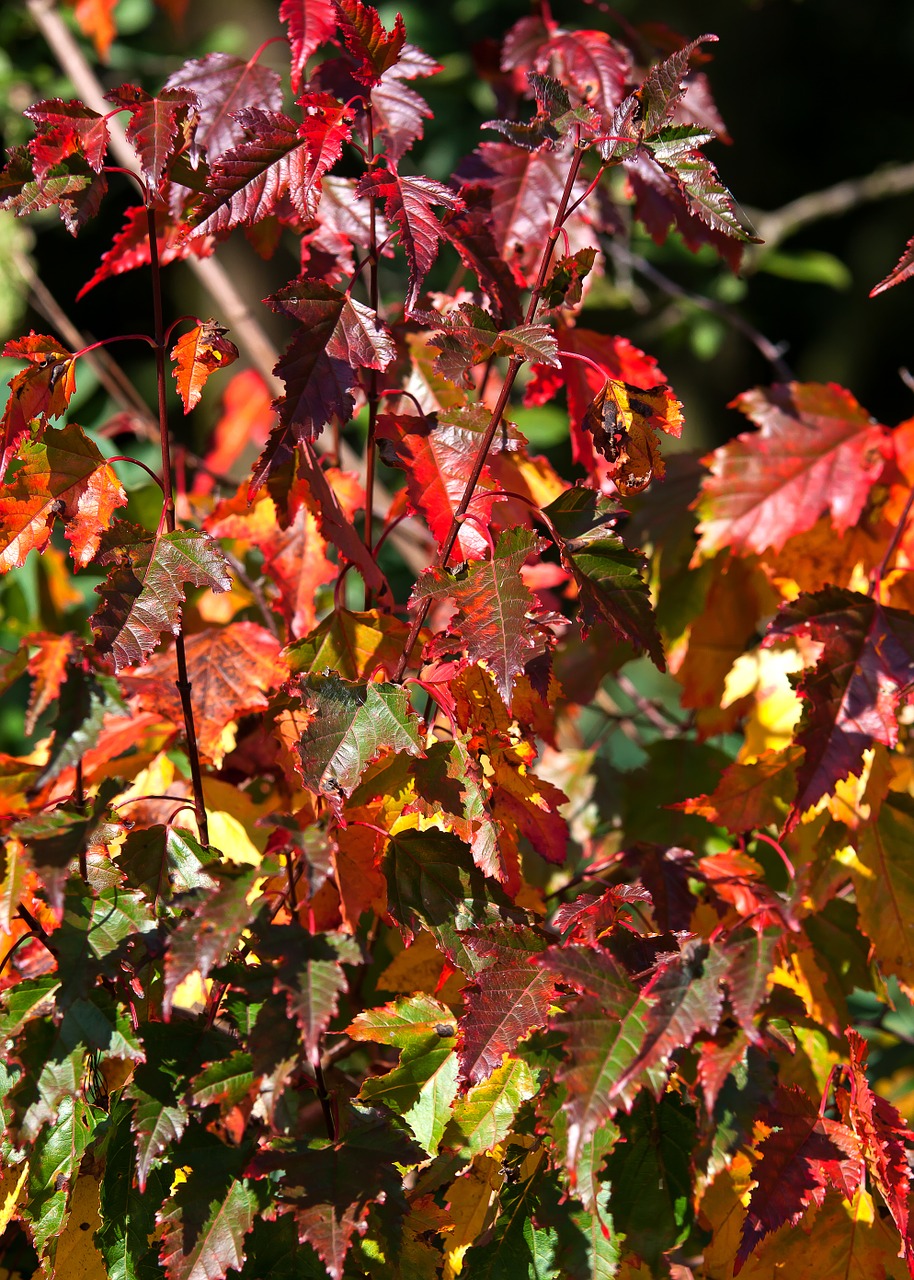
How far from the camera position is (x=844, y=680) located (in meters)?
0.78

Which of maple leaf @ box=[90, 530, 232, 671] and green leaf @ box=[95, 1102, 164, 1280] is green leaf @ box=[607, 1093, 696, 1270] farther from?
maple leaf @ box=[90, 530, 232, 671]

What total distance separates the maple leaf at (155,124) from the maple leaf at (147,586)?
0.67 ft

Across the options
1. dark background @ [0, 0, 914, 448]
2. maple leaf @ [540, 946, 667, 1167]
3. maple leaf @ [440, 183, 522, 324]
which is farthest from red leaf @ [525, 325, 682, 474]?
dark background @ [0, 0, 914, 448]

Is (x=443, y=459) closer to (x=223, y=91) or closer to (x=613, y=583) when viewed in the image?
(x=613, y=583)

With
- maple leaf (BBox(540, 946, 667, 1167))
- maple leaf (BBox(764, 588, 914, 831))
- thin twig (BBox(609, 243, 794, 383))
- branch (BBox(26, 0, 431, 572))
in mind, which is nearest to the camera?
maple leaf (BBox(540, 946, 667, 1167))

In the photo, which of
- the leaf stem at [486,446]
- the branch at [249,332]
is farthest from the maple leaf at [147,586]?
the branch at [249,332]

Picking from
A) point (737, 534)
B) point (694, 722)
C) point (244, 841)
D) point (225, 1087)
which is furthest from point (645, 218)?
point (225, 1087)

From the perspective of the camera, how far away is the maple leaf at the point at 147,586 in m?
0.63

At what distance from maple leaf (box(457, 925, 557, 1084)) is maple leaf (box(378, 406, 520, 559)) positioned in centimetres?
25

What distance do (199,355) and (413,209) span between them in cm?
15

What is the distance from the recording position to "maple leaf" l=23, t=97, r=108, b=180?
66cm

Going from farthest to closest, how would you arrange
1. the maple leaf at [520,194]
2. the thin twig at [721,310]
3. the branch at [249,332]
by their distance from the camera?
the branch at [249,332] → the thin twig at [721,310] → the maple leaf at [520,194]

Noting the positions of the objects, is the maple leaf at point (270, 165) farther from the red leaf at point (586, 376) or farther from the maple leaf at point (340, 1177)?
the maple leaf at point (340, 1177)

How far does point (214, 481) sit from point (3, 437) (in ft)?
2.75
